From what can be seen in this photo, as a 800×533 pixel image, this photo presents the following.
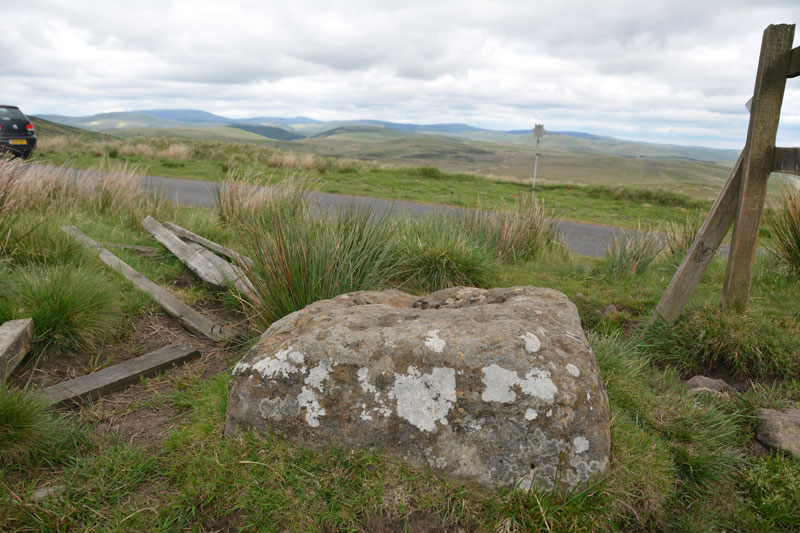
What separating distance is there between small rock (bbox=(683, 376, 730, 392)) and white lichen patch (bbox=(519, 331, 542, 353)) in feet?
6.33

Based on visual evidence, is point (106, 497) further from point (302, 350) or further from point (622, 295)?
point (622, 295)

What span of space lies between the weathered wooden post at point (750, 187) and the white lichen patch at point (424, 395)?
2992 millimetres

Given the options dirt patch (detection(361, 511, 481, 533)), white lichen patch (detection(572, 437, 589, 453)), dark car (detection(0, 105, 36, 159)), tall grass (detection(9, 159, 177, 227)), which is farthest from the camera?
dark car (detection(0, 105, 36, 159))

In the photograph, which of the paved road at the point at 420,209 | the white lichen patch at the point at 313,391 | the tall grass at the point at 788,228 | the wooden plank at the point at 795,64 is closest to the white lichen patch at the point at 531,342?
the white lichen patch at the point at 313,391

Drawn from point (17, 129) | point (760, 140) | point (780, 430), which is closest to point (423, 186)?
point (17, 129)

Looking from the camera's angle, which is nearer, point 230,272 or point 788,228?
point 230,272

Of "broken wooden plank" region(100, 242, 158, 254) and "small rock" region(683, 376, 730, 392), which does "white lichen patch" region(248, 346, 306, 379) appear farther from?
"broken wooden plank" region(100, 242, 158, 254)

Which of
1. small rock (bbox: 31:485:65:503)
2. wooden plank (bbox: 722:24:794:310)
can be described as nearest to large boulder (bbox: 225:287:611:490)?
small rock (bbox: 31:485:65:503)

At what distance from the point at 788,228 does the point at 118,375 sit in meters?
6.60

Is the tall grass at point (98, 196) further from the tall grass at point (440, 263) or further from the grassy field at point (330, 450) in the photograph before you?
the tall grass at point (440, 263)

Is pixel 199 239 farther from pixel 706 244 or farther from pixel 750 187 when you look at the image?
pixel 750 187

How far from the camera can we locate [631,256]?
6.66 m

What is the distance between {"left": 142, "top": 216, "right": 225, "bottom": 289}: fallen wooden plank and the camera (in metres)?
5.38

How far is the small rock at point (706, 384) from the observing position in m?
3.78
